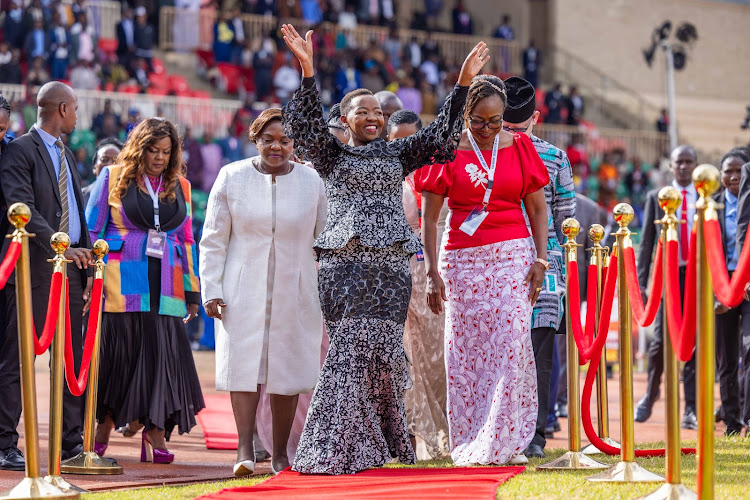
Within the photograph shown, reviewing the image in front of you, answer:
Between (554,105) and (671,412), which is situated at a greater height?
(554,105)

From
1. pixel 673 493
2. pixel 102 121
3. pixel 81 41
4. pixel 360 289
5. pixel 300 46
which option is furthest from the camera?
pixel 81 41

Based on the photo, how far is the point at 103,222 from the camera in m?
7.83

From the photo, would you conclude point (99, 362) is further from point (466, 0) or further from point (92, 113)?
point (466, 0)

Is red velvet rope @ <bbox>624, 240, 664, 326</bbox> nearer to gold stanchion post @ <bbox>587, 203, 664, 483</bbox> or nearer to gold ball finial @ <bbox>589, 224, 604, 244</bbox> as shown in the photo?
gold stanchion post @ <bbox>587, 203, 664, 483</bbox>

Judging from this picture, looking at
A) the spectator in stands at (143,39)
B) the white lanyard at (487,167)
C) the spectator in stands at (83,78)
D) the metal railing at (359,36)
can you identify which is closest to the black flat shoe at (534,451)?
the white lanyard at (487,167)

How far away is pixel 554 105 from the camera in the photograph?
2812cm

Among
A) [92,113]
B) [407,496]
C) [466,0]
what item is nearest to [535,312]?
[407,496]

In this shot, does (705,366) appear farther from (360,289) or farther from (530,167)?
(530,167)

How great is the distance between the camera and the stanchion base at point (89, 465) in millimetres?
7074

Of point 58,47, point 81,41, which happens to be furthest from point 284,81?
point 58,47

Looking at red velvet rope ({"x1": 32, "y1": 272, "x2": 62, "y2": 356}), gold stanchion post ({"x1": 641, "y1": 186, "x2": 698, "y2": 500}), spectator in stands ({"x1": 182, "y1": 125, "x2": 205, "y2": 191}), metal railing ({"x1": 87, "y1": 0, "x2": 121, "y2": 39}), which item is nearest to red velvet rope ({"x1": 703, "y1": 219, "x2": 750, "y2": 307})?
gold stanchion post ({"x1": 641, "y1": 186, "x2": 698, "y2": 500})

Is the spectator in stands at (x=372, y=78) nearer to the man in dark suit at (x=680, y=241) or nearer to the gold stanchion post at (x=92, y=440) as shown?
the man in dark suit at (x=680, y=241)

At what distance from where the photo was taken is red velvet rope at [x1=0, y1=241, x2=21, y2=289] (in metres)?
5.45

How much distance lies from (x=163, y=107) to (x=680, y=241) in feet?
47.3
